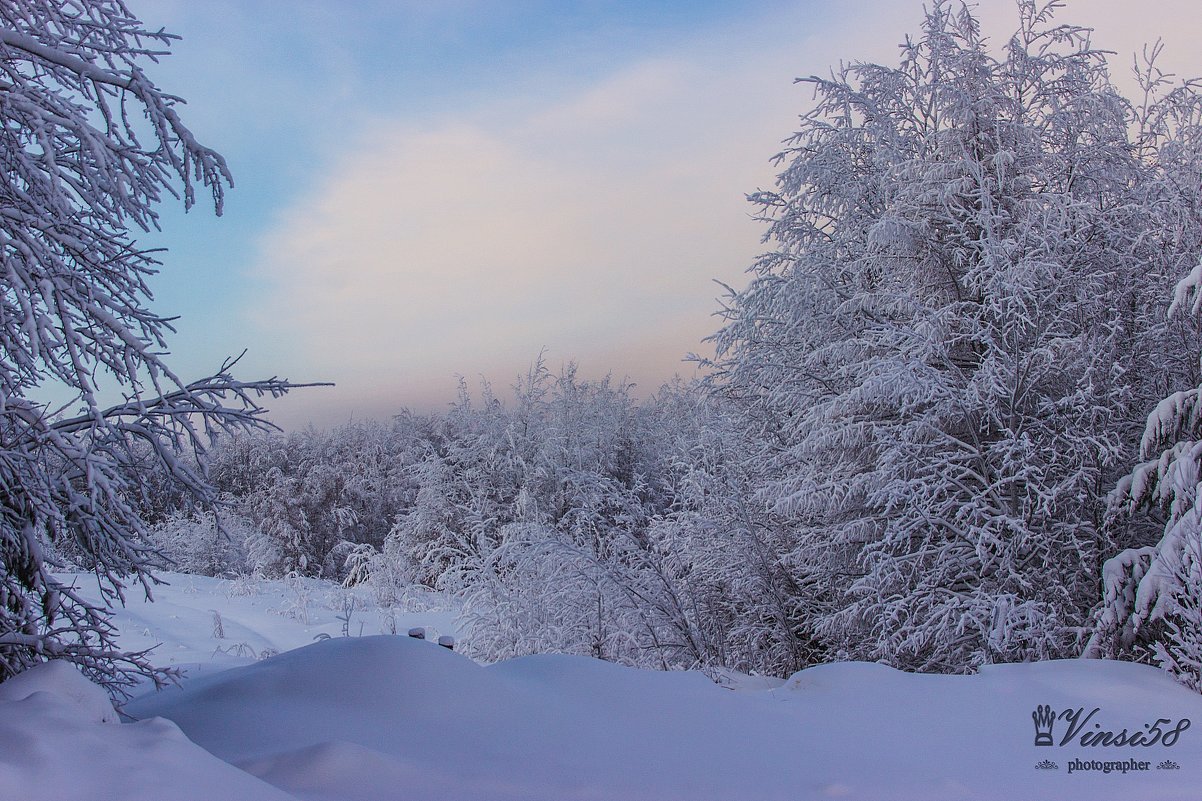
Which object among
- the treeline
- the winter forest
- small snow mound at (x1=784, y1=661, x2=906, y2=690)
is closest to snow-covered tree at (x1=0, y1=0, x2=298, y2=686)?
the winter forest

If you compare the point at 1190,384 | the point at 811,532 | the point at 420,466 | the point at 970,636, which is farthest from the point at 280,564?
the point at 1190,384

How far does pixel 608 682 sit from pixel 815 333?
21.5 ft

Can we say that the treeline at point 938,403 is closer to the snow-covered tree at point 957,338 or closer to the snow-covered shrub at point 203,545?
the snow-covered tree at point 957,338

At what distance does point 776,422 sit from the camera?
428 inches

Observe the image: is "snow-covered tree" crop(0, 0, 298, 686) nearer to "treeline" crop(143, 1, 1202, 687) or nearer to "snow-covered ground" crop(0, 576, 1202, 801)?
"snow-covered ground" crop(0, 576, 1202, 801)

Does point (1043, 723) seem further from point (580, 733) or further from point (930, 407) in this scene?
point (930, 407)

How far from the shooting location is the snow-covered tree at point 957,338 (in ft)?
25.6

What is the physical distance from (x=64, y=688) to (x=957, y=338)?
822cm

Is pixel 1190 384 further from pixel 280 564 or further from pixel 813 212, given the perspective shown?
pixel 280 564

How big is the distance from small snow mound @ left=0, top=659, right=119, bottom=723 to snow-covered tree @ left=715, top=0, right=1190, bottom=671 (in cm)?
682

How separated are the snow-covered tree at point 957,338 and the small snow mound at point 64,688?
682 cm

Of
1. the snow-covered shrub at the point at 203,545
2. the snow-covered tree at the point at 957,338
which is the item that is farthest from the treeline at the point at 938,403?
the snow-covered shrub at the point at 203,545

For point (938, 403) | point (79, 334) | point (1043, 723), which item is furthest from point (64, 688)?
point (938, 403)

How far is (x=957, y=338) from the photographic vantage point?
26.8 feet
